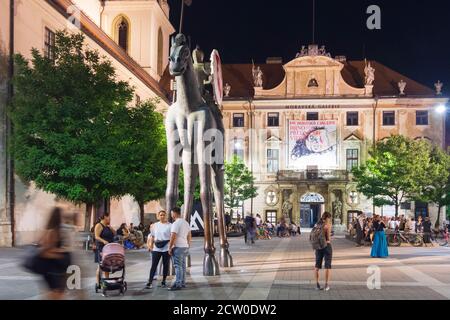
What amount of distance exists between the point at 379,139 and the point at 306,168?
777 centimetres

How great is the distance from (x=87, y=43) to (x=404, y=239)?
811 inches

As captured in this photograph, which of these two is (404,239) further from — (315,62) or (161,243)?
(315,62)

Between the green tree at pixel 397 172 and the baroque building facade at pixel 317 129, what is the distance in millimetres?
7003

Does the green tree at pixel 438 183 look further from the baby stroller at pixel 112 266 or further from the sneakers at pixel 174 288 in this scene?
the baby stroller at pixel 112 266

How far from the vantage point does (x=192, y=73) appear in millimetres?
15164

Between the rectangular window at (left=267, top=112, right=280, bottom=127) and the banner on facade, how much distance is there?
255 cm

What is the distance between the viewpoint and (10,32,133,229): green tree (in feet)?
81.3

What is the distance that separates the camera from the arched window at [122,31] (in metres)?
55.7

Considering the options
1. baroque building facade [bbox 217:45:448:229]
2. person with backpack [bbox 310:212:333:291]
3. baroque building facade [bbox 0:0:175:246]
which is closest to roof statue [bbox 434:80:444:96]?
baroque building facade [bbox 217:45:448:229]

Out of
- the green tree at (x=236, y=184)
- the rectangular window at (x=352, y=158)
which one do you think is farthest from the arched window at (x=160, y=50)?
the rectangular window at (x=352, y=158)

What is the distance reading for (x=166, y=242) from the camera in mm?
13625

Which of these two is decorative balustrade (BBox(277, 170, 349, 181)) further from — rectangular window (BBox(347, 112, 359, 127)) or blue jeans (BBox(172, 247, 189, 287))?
blue jeans (BBox(172, 247, 189, 287))

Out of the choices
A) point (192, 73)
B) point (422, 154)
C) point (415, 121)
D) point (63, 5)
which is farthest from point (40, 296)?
point (415, 121)

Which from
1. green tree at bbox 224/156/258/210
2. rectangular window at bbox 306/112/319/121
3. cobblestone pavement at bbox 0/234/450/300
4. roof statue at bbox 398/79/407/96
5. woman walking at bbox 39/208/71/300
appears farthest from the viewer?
rectangular window at bbox 306/112/319/121
